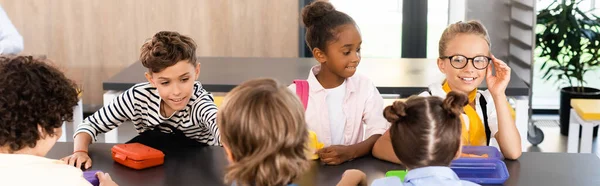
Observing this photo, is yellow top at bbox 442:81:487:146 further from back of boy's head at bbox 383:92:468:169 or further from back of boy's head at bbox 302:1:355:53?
back of boy's head at bbox 383:92:468:169

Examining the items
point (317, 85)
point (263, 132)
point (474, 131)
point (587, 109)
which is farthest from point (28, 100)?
point (587, 109)

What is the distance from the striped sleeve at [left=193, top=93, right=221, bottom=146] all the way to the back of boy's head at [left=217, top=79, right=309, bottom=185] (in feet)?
2.83

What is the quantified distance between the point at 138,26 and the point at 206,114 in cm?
276

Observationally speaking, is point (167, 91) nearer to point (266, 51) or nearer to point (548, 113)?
point (266, 51)

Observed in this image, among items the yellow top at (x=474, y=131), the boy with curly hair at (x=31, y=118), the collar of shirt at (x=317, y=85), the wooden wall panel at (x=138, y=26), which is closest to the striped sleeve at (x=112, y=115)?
the collar of shirt at (x=317, y=85)

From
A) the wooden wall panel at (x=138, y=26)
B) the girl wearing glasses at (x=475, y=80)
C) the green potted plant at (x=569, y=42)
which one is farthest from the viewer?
the wooden wall panel at (x=138, y=26)

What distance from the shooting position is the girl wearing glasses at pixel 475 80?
2394mm

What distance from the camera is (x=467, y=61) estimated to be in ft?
8.11

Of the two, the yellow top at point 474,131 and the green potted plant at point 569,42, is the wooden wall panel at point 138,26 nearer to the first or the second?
the green potted plant at point 569,42

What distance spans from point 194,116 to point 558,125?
3.16 meters

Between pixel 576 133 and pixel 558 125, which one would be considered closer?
pixel 576 133

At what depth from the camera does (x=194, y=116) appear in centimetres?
258

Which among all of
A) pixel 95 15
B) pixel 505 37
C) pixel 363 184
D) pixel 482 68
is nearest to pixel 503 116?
pixel 482 68

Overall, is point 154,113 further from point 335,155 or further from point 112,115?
point 335,155
